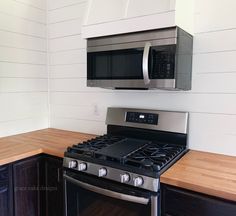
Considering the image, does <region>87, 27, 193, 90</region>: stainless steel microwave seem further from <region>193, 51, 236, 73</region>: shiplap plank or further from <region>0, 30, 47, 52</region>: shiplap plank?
<region>0, 30, 47, 52</region>: shiplap plank

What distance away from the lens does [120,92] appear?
6.49 feet

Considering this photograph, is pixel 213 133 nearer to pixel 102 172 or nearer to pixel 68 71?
pixel 102 172

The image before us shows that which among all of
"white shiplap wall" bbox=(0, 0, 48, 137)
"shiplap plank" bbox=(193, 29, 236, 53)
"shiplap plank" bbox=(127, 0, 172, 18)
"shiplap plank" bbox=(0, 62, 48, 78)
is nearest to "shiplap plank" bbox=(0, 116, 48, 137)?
"white shiplap wall" bbox=(0, 0, 48, 137)

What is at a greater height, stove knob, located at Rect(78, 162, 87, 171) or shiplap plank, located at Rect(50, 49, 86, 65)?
shiplap plank, located at Rect(50, 49, 86, 65)

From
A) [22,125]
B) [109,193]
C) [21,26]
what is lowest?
[109,193]

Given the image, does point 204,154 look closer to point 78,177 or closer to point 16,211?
point 78,177

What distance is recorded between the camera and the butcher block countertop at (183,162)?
1.11m

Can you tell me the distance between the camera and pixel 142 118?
1790mm

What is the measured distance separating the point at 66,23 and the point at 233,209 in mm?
2002

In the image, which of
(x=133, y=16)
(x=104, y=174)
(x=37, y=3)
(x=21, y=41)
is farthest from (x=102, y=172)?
(x=37, y=3)

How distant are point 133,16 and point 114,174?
3.14ft

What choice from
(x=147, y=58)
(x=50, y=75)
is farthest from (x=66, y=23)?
(x=147, y=58)

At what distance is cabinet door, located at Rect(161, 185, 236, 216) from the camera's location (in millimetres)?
1079

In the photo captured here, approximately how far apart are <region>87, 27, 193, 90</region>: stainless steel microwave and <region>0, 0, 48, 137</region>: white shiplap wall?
82 cm
